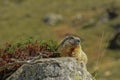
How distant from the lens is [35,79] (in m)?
9.85

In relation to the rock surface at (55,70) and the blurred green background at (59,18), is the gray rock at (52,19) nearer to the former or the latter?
the blurred green background at (59,18)

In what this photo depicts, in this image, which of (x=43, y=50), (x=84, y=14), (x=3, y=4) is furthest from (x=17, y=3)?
(x=43, y=50)

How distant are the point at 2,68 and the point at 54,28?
10317cm

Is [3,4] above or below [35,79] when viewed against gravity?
above

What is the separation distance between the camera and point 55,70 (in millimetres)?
9859

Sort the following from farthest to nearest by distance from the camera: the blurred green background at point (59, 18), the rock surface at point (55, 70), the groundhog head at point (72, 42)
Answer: the blurred green background at point (59, 18), the groundhog head at point (72, 42), the rock surface at point (55, 70)

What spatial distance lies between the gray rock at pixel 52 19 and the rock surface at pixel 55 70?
109 metres

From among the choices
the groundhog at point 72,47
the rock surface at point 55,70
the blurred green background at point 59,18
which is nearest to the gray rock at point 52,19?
the blurred green background at point 59,18

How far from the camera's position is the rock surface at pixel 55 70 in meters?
9.82

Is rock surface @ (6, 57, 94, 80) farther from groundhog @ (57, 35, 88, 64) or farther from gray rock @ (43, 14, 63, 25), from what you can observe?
gray rock @ (43, 14, 63, 25)

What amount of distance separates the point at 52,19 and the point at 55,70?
112 meters

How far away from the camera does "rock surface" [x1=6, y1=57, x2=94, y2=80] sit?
9820mm

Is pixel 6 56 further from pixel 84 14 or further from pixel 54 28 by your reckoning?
pixel 84 14

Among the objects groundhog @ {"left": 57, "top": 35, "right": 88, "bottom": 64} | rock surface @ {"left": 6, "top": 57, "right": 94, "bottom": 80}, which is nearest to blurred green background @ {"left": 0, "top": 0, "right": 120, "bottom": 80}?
groundhog @ {"left": 57, "top": 35, "right": 88, "bottom": 64}
